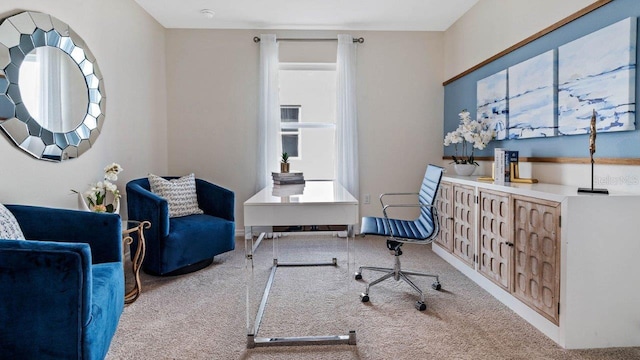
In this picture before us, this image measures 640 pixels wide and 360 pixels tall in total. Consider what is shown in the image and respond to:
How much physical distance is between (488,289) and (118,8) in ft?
12.7

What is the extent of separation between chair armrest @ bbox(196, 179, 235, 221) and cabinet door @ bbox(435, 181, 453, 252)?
6.44 ft

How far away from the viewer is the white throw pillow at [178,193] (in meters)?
3.24

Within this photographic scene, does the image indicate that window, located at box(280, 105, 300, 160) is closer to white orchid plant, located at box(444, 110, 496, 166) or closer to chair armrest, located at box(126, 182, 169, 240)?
white orchid plant, located at box(444, 110, 496, 166)

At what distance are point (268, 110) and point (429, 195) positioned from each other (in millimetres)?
2281

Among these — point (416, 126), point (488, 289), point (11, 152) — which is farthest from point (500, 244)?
point (11, 152)

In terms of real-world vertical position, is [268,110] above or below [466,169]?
above

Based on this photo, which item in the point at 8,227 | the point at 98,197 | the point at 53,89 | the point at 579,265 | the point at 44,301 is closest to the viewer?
the point at 44,301

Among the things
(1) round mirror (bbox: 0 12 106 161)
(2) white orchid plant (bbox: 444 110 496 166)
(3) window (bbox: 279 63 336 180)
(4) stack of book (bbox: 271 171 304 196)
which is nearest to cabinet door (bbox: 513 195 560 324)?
(2) white orchid plant (bbox: 444 110 496 166)

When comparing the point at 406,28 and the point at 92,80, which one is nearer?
the point at 92,80

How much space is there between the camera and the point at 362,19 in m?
4.00

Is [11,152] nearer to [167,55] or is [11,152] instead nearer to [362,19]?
[167,55]

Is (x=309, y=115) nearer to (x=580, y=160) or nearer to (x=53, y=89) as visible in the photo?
(x=53, y=89)

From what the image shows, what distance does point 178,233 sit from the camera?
113 inches

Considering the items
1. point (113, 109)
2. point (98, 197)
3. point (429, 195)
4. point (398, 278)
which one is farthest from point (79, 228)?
point (429, 195)
